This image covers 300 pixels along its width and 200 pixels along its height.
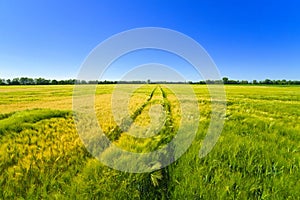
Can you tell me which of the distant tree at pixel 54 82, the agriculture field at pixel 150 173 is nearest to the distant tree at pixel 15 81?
the distant tree at pixel 54 82

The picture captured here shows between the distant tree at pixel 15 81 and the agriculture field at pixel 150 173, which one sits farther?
the distant tree at pixel 15 81

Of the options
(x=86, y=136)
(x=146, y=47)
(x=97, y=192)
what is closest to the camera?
(x=97, y=192)

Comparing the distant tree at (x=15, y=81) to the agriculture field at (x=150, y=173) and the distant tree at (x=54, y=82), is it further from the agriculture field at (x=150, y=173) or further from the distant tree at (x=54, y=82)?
the agriculture field at (x=150, y=173)

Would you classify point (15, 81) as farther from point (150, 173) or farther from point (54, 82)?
point (150, 173)

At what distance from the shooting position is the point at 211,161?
3451 mm

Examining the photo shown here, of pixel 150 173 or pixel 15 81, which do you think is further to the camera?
pixel 15 81

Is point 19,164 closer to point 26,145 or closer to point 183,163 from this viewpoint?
point 26,145

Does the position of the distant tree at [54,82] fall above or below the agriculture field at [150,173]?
above

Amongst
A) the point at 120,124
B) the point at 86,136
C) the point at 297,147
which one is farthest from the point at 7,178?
the point at 297,147

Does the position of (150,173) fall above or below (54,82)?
below

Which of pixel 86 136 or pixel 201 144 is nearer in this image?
pixel 201 144

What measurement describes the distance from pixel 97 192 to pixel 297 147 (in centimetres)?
433

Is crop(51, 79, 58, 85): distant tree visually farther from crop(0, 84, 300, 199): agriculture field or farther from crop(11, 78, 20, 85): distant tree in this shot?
crop(0, 84, 300, 199): agriculture field

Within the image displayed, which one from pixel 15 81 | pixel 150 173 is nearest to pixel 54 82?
pixel 15 81
